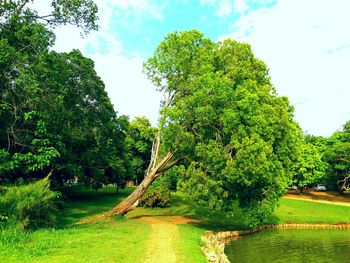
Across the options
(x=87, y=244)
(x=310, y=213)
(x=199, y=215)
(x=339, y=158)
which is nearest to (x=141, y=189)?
(x=199, y=215)

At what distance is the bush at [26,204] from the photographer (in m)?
19.5

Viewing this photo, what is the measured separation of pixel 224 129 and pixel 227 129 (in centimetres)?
32

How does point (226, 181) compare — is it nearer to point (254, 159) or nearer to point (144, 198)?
point (254, 159)

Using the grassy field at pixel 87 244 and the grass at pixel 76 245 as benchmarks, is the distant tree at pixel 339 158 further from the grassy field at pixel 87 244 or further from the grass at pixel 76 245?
the grass at pixel 76 245

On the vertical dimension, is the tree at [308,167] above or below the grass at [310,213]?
above

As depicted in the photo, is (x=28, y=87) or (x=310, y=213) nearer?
(x=28, y=87)

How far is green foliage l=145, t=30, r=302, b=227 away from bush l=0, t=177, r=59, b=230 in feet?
36.5

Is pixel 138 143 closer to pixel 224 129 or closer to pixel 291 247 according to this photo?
pixel 224 129

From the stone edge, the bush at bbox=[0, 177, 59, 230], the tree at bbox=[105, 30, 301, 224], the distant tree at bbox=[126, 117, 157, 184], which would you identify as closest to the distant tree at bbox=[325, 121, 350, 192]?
the stone edge

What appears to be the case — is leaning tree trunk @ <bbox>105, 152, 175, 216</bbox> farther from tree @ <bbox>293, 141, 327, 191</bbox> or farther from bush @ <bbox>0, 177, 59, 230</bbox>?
tree @ <bbox>293, 141, 327, 191</bbox>

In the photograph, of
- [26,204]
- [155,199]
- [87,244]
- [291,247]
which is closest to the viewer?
[87,244]

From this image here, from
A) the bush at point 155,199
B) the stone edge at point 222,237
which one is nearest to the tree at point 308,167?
the stone edge at point 222,237

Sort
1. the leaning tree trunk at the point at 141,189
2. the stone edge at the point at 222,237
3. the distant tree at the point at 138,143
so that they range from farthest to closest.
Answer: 1. the distant tree at the point at 138,143
2. the leaning tree trunk at the point at 141,189
3. the stone edge at the point at 222,237

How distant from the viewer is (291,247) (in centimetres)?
2719
